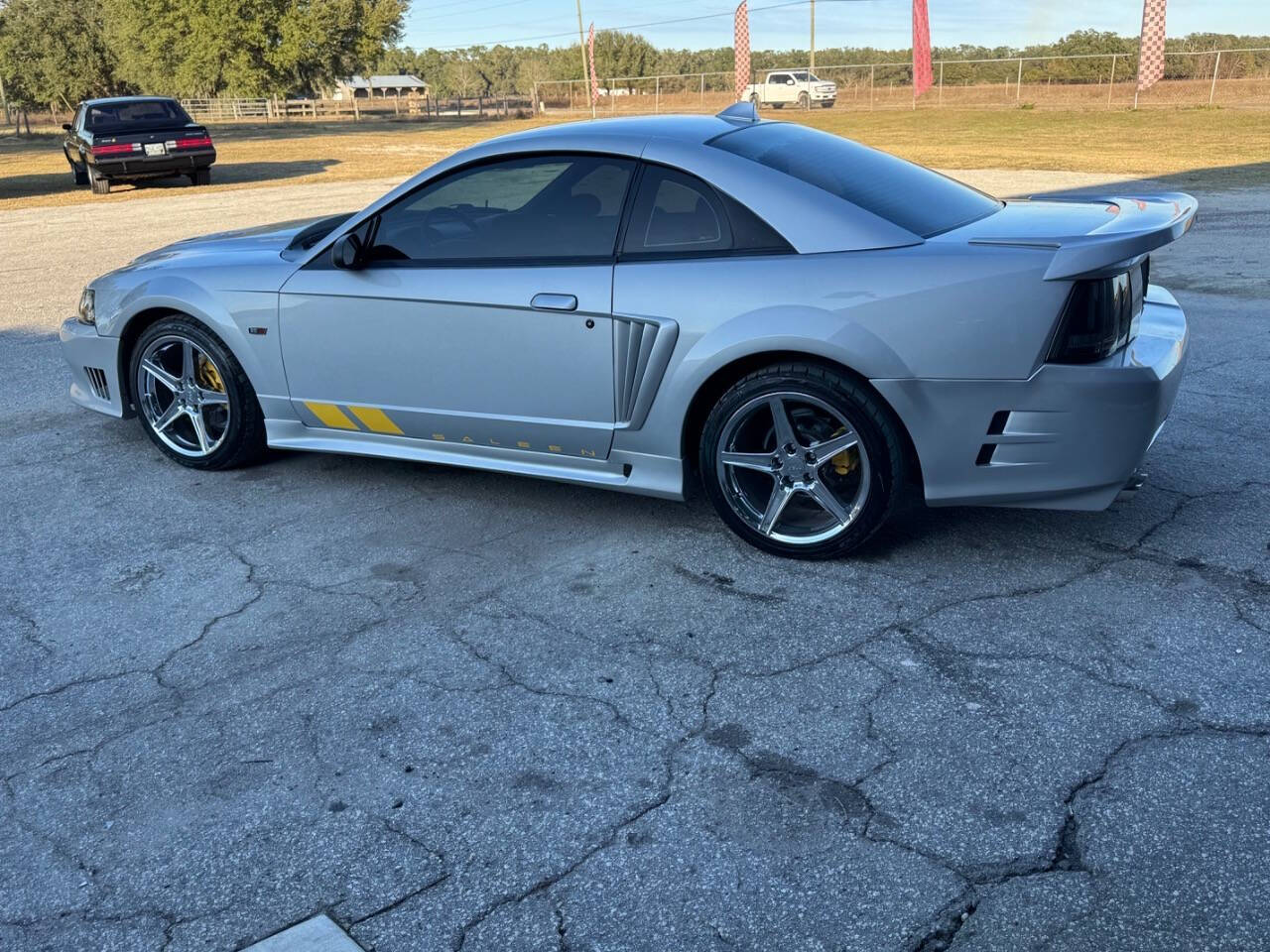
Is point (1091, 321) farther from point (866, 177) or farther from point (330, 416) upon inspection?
point (330, 416)

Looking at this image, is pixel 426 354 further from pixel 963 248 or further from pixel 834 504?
pixel 963 248

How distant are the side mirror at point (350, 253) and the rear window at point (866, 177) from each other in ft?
4.87

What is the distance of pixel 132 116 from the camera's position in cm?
2089

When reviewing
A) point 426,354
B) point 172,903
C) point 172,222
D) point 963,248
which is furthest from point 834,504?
point 172,222

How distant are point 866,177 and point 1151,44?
35488 mm

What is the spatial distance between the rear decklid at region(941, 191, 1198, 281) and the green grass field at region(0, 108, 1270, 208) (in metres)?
13.7

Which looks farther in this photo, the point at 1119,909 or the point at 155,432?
the point at 155,432

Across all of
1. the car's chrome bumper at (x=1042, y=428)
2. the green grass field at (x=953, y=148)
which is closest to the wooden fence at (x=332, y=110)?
the green grass field at (x=953, y=148)

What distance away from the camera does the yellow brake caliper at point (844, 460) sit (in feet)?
13.4

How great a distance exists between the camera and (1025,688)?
331 centimetres

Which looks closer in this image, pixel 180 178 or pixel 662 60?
pixel 180 178

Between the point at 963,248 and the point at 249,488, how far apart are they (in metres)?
3.26

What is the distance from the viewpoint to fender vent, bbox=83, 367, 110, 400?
5668 millimetres

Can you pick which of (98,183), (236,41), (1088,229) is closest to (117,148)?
(98,183)
